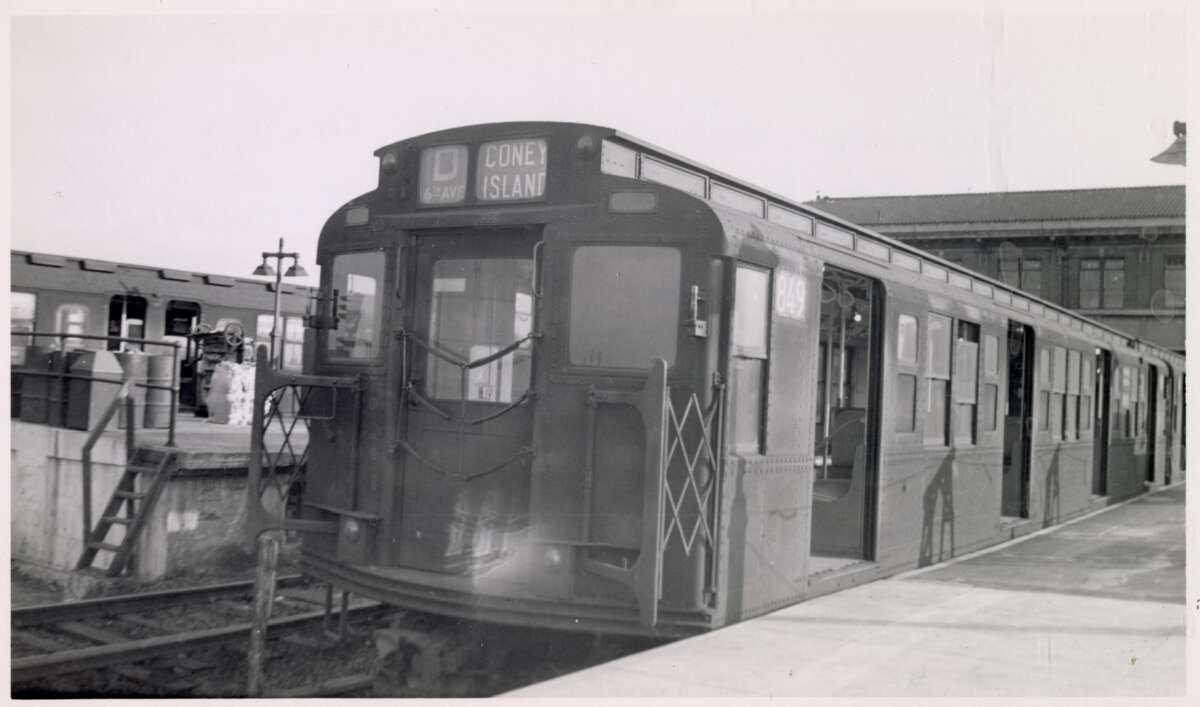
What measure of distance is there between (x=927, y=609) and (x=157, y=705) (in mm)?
4991

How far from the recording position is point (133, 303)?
19.9 metres

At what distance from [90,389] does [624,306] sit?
7978mm

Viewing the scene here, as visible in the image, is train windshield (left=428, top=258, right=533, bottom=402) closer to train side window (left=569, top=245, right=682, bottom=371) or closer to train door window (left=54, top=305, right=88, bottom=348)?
train side window (left=569, top=245, right=682, bottom=371)

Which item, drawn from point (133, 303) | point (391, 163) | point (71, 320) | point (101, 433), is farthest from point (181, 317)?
point (391, 163)

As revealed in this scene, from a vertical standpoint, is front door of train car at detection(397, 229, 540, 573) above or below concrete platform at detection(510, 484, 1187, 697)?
above

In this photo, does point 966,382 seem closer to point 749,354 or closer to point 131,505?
point 749,354

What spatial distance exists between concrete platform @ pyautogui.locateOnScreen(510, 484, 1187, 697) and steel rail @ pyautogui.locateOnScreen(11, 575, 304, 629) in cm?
541

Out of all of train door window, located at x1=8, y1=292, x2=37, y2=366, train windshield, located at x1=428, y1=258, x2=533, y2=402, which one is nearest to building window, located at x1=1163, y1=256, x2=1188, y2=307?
train windshield, located at x1=428, y1=258, x2=533, y2=402

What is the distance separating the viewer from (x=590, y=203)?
6262 mm

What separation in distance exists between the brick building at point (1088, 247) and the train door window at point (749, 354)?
2291 centimetres

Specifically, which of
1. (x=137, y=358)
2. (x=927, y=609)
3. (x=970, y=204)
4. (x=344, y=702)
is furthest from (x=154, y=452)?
(x=970, y=204)

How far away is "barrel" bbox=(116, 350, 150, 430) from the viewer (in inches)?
497

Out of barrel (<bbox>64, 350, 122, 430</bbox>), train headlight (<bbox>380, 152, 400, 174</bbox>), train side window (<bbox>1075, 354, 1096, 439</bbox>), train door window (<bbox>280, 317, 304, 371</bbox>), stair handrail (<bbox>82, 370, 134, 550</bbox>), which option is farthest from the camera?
train door window (<bbox>280, 317, 304, 371</bbox>)

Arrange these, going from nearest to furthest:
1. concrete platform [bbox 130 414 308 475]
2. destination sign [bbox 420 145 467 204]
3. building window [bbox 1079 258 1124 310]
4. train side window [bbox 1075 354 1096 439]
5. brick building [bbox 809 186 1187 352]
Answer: destination sign [bbox 420 145 467 204] < concrete platform [bbox 130 414 308 475] < train side window [bbox 1075 354 1096 439] < brick building [bbox 809 186 1187 352] < building window [bbox 1079 258 1124 310]
